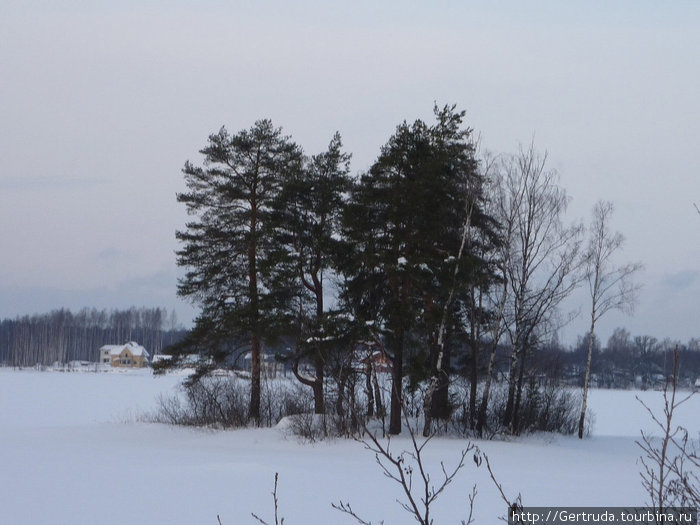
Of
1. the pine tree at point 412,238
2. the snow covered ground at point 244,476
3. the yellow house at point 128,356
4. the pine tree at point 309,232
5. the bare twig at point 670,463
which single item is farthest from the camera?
the yellow house at point 128,356

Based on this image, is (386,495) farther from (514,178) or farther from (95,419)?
(95,419)

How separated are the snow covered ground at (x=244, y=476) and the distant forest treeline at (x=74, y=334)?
277 ft

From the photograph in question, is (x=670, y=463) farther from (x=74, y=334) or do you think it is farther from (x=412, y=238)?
(x=74, y=334)

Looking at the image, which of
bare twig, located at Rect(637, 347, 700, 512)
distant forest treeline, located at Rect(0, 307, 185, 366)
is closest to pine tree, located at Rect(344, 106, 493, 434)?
bare twig, located at Rect(637, 347, 700, 512)

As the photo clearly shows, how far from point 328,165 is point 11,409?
2216cm

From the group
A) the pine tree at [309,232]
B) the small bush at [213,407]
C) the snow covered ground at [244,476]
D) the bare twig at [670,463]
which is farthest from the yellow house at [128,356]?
the bare twig at [670,463]

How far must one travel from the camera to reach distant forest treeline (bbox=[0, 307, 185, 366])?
114 metres

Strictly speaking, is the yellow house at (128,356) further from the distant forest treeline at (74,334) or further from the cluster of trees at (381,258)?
the cluster of trees at (381,258)

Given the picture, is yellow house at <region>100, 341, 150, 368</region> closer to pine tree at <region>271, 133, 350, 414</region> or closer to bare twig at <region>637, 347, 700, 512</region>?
pine tree at <region>271, 133, 350, 414</region>

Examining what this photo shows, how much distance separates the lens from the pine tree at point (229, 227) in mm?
25375

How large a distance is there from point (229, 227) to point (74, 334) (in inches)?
4271

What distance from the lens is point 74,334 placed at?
124 metres

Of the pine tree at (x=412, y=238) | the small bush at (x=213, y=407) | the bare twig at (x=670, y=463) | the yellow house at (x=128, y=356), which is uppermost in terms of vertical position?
the pine tree at (x=412, y=238)

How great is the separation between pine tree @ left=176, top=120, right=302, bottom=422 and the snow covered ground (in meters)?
3.95
